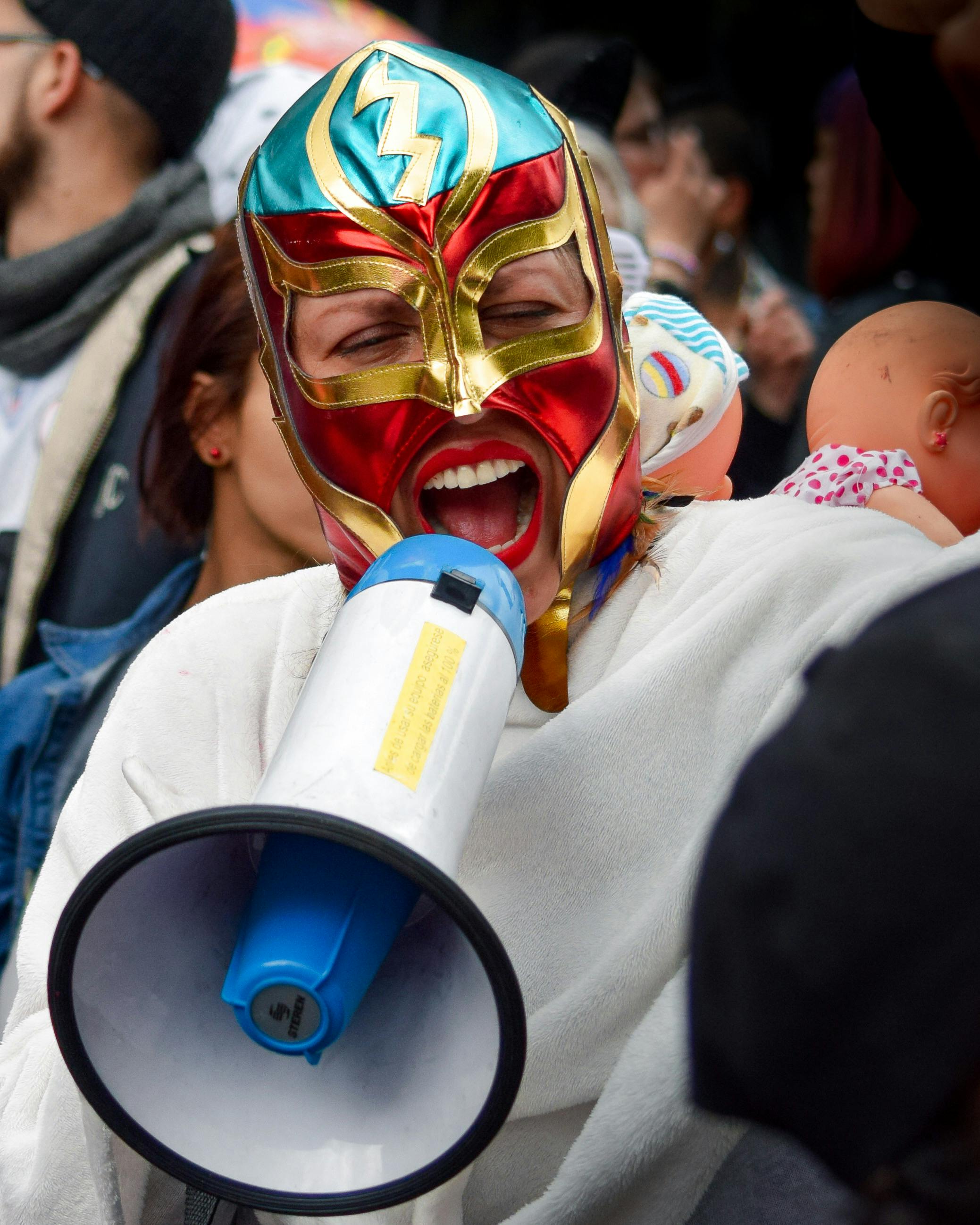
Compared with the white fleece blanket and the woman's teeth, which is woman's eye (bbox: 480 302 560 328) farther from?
the white fleece blanket

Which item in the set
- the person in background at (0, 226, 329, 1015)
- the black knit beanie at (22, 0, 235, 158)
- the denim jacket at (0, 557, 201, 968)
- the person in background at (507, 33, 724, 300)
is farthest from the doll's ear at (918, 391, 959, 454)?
the black knit beanie at (22, 0, 235, 158)

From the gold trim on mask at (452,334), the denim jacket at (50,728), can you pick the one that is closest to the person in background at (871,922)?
the gold trim on mask at (452,334)

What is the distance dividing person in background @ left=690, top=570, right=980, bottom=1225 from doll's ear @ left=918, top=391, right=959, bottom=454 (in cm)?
88

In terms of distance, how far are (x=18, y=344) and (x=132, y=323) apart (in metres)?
0.36

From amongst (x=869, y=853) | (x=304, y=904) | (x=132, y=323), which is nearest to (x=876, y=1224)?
(x=869, y=853)

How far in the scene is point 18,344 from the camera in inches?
130

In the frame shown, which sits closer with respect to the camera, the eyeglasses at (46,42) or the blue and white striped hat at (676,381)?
the blue and white striped hat at (676,381)

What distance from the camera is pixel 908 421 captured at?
162 centimetres

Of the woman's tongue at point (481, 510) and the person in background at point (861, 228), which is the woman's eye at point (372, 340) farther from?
the person in background at point (861, 228)

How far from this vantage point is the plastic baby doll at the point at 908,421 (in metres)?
1.56

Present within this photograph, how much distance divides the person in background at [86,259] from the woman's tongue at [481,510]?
1.45m

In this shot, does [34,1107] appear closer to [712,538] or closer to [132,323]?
[712,538]

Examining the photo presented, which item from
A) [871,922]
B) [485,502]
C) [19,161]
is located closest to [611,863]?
[485,502]

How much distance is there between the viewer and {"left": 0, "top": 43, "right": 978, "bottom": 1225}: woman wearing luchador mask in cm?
149
